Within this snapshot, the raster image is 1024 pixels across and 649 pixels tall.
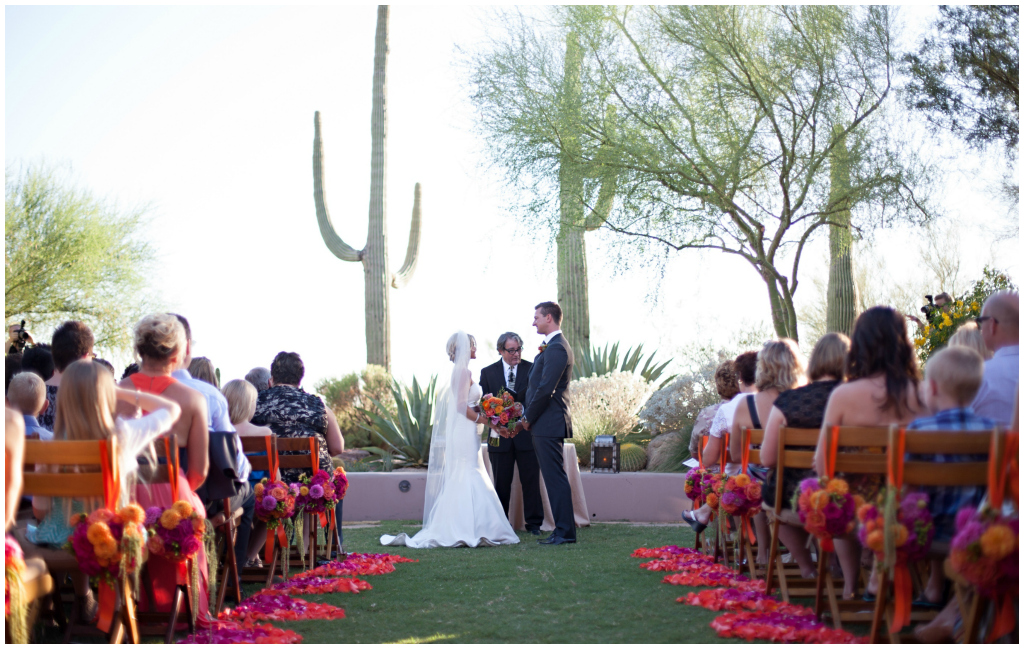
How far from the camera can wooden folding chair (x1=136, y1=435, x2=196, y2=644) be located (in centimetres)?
394

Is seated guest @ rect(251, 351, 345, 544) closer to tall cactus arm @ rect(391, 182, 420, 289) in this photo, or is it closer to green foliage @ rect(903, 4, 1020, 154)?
green foliage @ rect(903, 4, 1020, 154)

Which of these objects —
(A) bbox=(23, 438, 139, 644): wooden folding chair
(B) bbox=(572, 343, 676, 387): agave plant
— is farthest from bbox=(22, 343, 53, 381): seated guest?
(B) bbox=(572, 343, 676, 387): agave plant

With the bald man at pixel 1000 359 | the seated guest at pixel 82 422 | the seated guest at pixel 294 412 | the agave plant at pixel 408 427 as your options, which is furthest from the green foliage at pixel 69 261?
the bald man at pixel 1000 359

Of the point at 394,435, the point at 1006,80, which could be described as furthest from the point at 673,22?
the point at 394,435

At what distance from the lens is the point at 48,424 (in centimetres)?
579

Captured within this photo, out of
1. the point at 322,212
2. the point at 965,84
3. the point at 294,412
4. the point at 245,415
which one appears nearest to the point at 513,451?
the point at 294,412

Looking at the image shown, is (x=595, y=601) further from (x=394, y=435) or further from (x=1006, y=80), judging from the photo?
(x=1006, y=80)

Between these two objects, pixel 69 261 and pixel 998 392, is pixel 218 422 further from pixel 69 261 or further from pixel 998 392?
pixel 69 261

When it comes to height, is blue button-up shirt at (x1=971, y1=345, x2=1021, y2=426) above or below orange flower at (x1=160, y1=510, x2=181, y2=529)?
above

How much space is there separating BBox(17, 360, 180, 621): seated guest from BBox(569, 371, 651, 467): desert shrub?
7550 millimetres

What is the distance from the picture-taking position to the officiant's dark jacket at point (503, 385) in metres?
8.38

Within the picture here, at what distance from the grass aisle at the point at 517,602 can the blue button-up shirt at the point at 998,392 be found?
1613 mm

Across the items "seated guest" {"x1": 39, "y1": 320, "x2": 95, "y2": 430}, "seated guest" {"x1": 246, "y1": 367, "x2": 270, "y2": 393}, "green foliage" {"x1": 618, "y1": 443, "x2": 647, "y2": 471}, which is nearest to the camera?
"seated guest" {"x1": 39, "y1": 320, "x2": 95, "y2": 430}

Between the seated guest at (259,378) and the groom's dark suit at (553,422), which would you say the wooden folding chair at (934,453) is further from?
the seated guest at (259,378)
